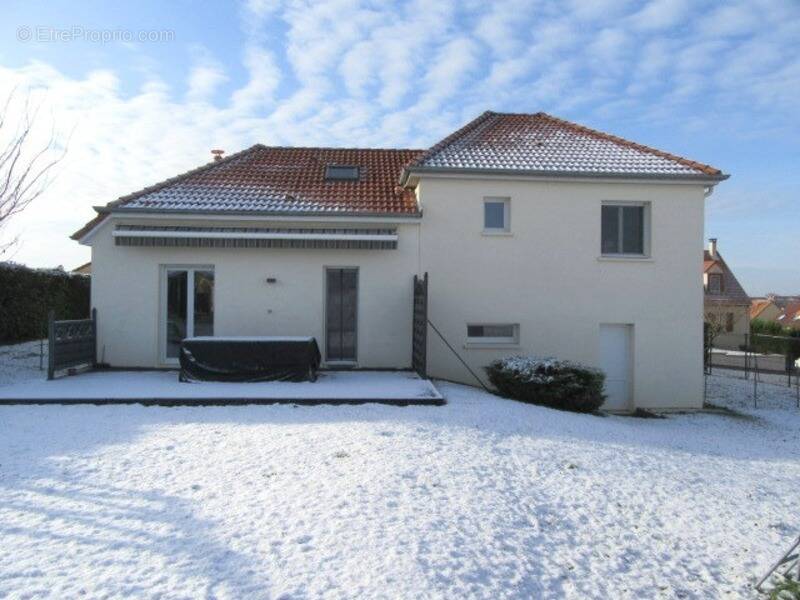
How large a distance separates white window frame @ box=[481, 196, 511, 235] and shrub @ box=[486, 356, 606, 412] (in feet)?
14.0

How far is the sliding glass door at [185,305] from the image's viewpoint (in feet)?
53.8

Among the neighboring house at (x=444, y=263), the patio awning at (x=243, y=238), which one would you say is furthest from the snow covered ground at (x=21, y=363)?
the patio awning at (x=243, y=238)

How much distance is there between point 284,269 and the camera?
53.7ft

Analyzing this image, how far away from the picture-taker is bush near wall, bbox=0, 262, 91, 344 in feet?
71.0

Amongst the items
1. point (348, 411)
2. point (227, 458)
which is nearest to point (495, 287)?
point (348, 411)

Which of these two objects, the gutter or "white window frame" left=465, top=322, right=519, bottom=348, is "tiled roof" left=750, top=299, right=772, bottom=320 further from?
the gutter

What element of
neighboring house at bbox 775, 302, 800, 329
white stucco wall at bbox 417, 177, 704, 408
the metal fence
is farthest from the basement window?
neighboring house at bbox 775, 302, 800, 329

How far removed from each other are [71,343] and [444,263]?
967 centimetres

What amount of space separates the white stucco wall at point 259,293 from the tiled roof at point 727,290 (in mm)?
41903

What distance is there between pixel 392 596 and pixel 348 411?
6.53m

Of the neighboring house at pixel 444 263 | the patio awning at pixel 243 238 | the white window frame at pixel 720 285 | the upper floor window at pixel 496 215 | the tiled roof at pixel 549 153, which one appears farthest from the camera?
the white window frame at pixel 720 285

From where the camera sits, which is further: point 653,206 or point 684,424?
point 653,206

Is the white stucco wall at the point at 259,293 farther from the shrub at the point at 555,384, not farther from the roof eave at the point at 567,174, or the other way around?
the shrub at the point at 555,384

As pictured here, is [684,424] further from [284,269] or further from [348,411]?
[284,269]
